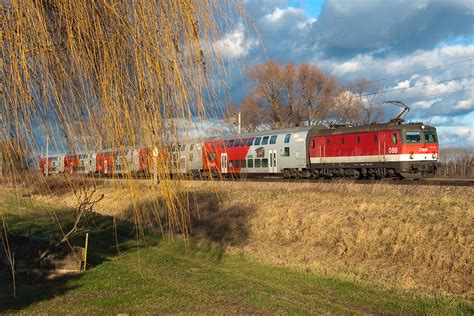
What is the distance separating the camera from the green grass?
661 cm

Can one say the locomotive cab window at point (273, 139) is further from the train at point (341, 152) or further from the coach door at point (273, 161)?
the coach door at point (273, 161)

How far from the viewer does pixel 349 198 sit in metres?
14.6

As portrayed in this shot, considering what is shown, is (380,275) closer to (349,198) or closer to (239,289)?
(239,289)

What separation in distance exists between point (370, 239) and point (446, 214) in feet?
6.45

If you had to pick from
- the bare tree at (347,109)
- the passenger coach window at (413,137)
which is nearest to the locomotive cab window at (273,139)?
the passenger coach window at (413,137)

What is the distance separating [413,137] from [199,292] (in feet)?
58.4

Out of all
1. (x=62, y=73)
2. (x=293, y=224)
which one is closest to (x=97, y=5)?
(x=62, y=73)

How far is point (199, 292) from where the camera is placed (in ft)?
25.4

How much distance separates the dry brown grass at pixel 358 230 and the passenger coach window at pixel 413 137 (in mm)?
7078

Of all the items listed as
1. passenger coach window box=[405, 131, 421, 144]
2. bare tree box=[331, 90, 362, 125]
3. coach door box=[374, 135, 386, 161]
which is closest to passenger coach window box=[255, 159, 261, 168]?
coach door box=[374, 135, 386, 161]

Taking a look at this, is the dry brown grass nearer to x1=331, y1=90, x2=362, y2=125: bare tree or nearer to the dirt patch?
the dirt patch

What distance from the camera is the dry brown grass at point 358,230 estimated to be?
29.9ft

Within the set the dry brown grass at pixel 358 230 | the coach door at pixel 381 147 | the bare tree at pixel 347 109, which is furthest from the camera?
the bare tree at pixel 347 109

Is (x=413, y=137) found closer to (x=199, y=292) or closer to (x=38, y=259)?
(x=199, y=292)
